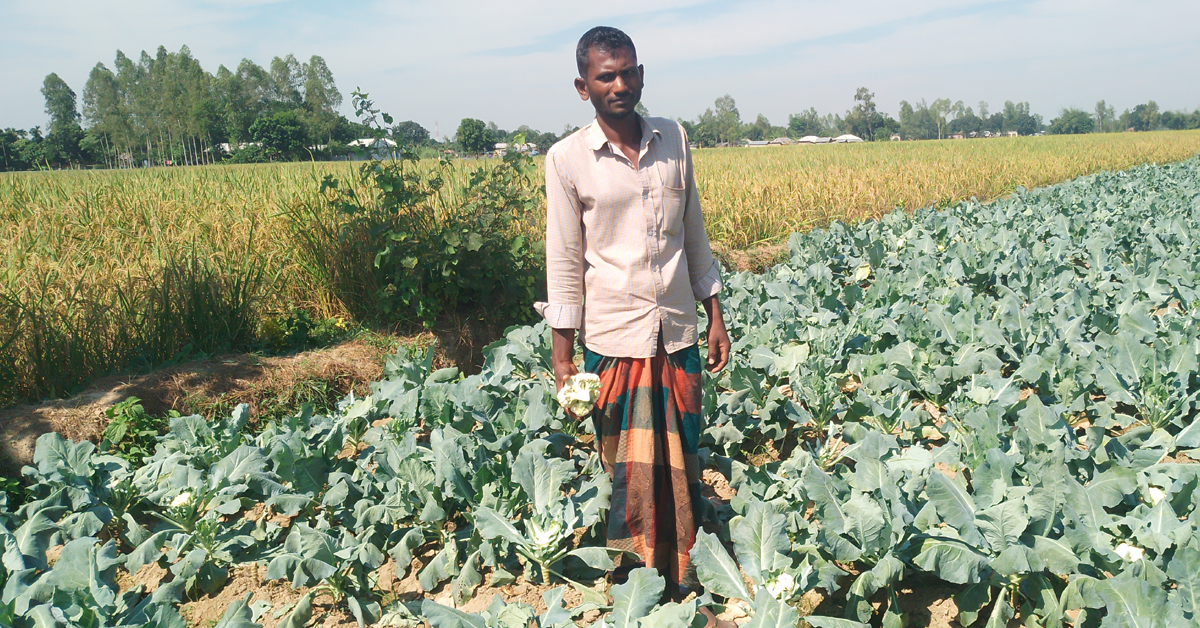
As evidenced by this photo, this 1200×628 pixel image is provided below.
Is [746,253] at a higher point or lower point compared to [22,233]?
lower

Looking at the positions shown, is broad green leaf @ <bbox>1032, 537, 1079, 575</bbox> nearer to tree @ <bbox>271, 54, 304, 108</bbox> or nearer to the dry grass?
the dry grass

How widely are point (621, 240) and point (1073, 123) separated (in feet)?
410

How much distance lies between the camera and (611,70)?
1.97 m

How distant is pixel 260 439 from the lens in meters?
3.05

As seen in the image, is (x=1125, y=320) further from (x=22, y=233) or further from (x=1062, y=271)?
(x=22, y=233)

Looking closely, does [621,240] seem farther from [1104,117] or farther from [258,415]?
[1104,117]

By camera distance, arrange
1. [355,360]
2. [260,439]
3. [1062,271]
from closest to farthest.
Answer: [260,439] → [355,360] → [1062,271]

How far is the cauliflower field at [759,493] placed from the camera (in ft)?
6.47

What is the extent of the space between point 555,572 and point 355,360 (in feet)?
9.12

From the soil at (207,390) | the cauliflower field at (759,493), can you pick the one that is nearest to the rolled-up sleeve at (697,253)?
the cauliflower field at (759,493)

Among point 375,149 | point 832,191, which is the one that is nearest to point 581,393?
point 375,149

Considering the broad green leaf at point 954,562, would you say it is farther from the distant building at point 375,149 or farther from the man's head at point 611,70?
the distant building at point 375,149

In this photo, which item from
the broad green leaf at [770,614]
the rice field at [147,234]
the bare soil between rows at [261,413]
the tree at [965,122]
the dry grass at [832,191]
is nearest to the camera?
the broad green leaf at [770,614]

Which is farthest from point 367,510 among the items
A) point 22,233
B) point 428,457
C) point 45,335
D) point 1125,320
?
point 22,233
